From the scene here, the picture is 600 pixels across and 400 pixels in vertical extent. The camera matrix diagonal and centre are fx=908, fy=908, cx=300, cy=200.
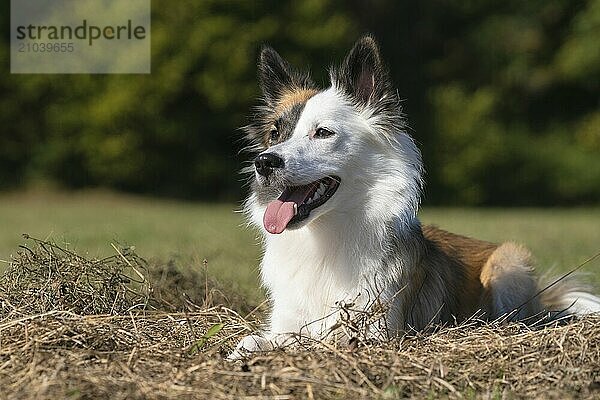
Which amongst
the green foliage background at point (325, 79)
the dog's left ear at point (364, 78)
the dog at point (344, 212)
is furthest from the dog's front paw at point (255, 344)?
the green foliage background at point (325, 79)

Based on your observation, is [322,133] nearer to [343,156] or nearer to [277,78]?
[343,156]

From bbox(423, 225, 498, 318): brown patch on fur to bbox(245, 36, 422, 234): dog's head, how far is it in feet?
1.93

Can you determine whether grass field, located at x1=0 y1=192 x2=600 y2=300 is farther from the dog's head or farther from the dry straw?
the dog's head

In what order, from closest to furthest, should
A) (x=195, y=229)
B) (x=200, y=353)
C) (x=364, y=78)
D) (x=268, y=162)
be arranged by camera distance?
(x=200, y=353) → (x=268, y=162) → (x=364, y=78) → (x=195, y=229)

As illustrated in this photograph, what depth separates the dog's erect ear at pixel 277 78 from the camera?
5387 mm

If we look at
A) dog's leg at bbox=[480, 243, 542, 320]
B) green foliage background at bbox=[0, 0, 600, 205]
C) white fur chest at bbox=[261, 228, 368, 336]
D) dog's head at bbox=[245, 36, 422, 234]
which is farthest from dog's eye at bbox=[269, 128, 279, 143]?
Answer: green foliage background at bbox=[0, 0, 600, 205]

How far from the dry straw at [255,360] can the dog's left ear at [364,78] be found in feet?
4.18

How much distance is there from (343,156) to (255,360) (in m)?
1.39

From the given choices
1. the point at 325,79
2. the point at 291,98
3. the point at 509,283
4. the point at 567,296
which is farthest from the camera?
the point at 325,79

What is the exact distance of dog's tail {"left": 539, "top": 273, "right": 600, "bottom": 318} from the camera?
19.7ft

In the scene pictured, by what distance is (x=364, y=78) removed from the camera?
5004 mm

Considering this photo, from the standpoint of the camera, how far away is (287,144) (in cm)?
472

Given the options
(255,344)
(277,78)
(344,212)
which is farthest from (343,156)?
(255,344)

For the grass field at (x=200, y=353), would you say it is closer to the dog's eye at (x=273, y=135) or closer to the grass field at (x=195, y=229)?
the grass field at (x=195, y=229)
